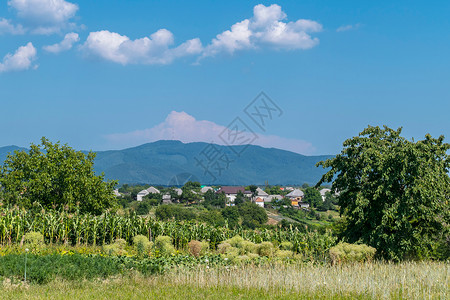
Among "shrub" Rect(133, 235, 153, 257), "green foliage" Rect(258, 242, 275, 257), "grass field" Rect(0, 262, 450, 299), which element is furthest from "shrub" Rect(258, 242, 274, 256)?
"shrub" Rect(133, 235, 153, 257)

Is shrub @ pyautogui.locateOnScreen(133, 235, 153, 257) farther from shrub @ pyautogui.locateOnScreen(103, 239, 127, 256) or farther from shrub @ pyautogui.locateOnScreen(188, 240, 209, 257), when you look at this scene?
shrub @ pyautogui.locateOnScreen(188, 240, 209, 257)

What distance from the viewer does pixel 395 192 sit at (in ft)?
57.4

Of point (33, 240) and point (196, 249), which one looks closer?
point (33, 240)

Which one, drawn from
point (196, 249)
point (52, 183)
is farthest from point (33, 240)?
point (52, 183)

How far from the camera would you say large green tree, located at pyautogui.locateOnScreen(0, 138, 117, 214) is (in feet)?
91.9

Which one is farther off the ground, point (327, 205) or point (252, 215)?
point (252, 215)

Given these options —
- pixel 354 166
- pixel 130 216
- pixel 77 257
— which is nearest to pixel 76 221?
pixel 130 216

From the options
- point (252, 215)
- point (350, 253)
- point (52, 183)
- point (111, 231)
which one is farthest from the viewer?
point (252, 215)

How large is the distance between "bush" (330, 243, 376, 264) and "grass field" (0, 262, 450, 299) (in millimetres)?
2870

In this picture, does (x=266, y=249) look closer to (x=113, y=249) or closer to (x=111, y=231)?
(x=113, y=249)

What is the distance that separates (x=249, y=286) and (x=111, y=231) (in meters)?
12.4

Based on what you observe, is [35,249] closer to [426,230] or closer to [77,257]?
[77,257]

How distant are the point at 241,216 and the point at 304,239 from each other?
6241 cm

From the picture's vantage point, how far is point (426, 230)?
17.6m
